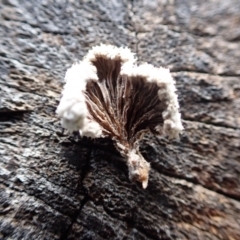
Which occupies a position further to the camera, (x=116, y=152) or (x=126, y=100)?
(x=116, y=152)

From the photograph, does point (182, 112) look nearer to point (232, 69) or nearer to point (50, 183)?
point (232, 69)

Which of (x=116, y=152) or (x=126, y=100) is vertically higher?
(x=126, y=100)

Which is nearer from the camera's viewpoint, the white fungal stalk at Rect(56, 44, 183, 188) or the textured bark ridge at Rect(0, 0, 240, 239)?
the white fungal stalk at Rect(56, 44, 183, 188)

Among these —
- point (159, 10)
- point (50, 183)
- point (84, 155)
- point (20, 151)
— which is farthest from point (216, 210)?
point (159, 10)
